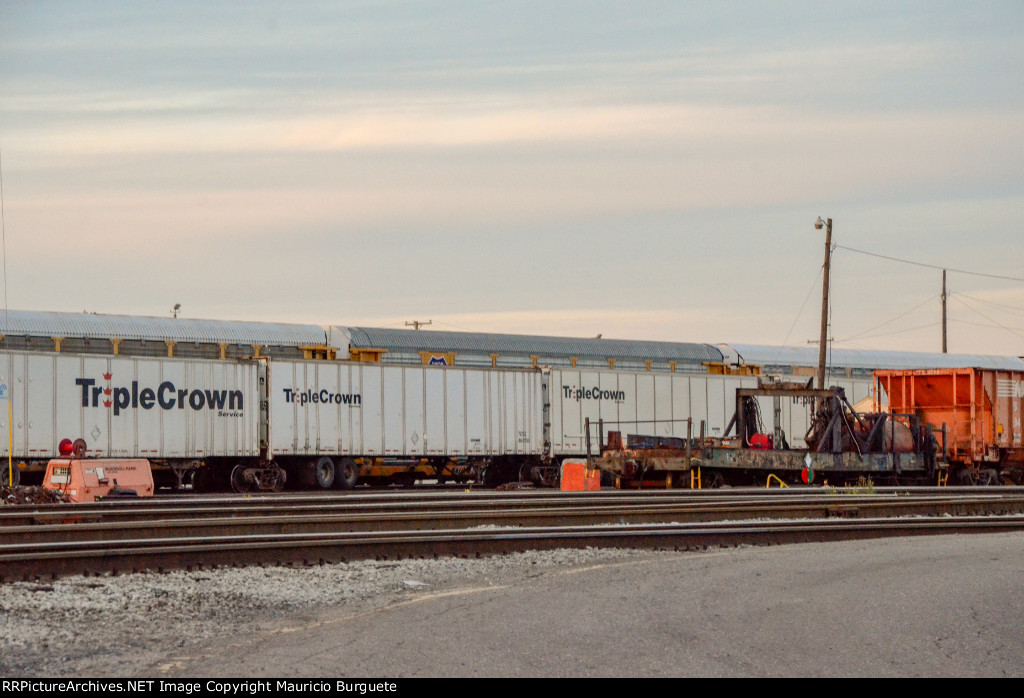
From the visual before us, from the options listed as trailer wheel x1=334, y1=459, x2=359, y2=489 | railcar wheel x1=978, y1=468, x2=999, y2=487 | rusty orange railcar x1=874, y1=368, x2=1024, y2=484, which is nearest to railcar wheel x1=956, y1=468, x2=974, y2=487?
rusty orange railcar x1=874, y1=368, x2=1024, y2=484

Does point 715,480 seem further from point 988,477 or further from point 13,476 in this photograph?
point 13,476

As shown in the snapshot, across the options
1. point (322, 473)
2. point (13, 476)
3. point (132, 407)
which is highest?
point (132, 407)

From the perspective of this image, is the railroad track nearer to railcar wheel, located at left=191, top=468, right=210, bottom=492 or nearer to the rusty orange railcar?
the rusty orange railcar

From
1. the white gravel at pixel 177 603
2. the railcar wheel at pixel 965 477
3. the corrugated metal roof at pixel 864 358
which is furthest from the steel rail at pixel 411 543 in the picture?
the corrugated metal roof at pixel 864 358

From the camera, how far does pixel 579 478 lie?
24.7 metres

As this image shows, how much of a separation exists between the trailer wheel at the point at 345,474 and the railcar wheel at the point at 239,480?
225cm

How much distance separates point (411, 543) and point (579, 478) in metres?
12.3

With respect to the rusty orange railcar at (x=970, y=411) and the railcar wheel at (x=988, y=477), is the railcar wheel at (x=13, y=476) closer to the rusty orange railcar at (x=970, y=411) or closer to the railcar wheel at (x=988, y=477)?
the rusty orange railcar at (x=970, y=411)

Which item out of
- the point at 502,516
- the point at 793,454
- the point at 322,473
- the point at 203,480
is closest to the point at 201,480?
the point at 203,480

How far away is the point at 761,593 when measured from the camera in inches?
380

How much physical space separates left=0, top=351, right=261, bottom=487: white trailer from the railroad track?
8129 mm

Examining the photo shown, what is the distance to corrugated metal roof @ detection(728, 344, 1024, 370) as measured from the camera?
41094mm
